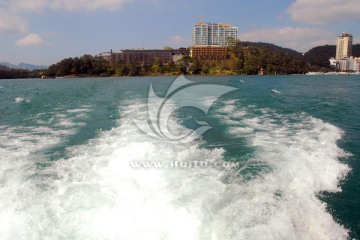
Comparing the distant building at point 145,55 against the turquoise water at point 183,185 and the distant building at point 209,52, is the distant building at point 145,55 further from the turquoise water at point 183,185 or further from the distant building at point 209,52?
the turquoise water at point 183,185

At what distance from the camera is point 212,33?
18725cm

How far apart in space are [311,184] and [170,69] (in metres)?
105

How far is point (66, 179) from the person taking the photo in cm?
655

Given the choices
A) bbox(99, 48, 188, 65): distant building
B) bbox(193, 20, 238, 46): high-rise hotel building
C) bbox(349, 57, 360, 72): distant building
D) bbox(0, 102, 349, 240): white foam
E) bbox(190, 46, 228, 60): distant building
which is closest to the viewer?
bbox(0, 102, 349, 240): white foam

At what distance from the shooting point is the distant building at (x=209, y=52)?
12225 cm

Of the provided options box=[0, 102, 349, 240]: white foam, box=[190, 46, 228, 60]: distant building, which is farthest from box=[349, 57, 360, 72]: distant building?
box=[0, 102, 349, 240]: white foam

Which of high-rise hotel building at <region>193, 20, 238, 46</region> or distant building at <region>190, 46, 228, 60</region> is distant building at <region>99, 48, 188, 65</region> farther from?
high-rise hotel building at <region>193, 20, 238, 46</region>

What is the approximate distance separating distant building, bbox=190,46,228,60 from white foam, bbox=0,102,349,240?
117139 millimetres

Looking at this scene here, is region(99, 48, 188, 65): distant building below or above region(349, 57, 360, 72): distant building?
above

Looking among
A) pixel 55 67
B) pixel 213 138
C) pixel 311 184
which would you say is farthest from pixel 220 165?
pixel 55 67

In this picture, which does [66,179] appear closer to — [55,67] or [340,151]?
[340,151]

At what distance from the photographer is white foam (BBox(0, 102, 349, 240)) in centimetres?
475

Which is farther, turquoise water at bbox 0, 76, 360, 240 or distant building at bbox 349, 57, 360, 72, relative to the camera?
distant building at bbox 349, 57, 360, 72

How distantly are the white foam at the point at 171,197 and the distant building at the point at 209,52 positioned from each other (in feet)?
384
